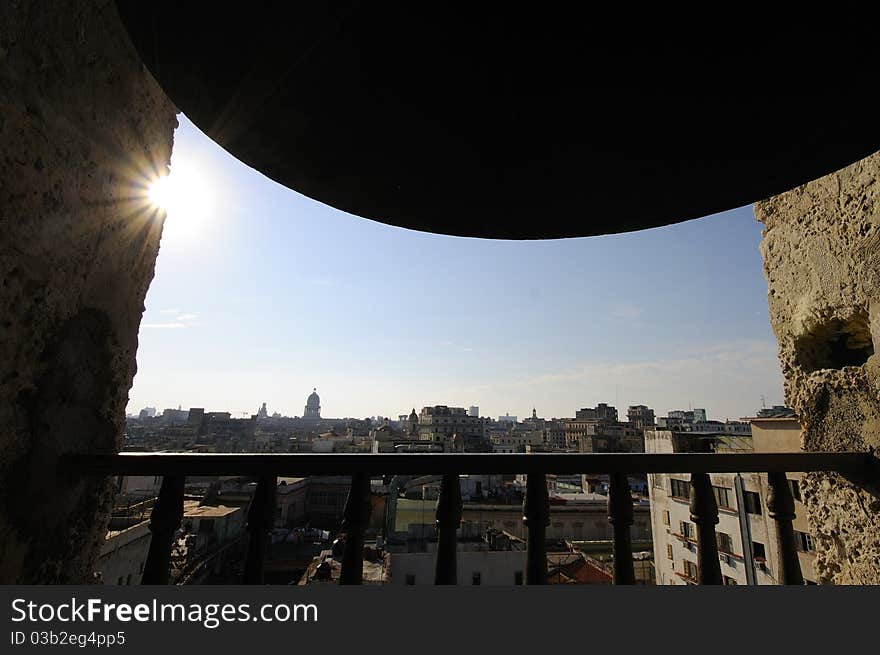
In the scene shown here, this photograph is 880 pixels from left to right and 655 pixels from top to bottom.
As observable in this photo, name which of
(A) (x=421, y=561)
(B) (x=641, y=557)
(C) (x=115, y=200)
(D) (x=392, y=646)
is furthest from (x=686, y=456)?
(B) (x=641, y=557)

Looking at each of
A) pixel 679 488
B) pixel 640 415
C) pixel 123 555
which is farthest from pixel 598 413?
pixel 123 555

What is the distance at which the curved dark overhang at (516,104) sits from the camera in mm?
576

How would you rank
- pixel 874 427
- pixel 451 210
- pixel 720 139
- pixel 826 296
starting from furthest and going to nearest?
pixel 826 296
pixel 874 427
pixel 451 210
pixel 720 139

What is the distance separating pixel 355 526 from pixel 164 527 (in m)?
0.51

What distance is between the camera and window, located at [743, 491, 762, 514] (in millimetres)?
11130

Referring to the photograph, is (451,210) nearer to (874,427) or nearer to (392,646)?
(392,646)

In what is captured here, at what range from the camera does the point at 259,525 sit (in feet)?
4.03

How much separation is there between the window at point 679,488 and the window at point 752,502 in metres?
3.91

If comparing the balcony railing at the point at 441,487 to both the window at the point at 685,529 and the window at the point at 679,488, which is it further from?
the window at the point at 685,529

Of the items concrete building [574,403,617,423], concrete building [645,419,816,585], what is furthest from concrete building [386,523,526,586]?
concrete building [574,403,617,423]

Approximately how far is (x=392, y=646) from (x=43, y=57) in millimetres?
1585

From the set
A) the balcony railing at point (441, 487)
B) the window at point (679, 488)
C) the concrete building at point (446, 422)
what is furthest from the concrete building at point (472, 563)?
the concrete building at point (446, 422)

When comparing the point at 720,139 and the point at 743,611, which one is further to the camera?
the point at 743,611

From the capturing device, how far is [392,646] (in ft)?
2.93
